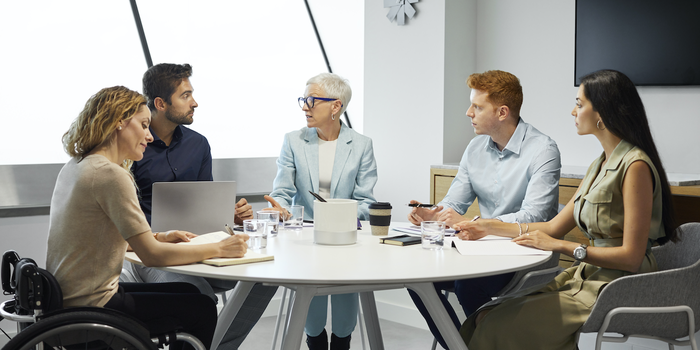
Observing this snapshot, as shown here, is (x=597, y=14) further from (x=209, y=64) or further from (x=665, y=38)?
(x=209, y=64)

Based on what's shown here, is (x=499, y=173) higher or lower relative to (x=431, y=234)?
higher

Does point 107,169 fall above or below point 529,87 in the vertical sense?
below

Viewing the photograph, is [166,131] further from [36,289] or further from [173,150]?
[36,289]

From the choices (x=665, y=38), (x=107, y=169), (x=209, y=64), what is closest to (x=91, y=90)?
(x=209, y=64)

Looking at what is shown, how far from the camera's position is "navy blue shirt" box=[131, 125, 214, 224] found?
273cm

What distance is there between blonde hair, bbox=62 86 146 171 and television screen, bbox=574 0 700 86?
2.63m

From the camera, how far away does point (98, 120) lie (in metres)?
1.79

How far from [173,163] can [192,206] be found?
755 millimetres

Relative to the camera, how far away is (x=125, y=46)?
151 inches

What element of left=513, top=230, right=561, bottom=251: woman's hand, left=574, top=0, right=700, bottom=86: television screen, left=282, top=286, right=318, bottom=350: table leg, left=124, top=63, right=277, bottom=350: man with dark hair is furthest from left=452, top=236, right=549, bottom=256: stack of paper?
left=574, top=0, right=700, bottom=86: television screen

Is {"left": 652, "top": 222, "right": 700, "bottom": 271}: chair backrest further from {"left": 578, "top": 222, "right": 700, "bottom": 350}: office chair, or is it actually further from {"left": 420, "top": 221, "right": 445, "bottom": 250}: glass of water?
{"left": 420, "top": 221, "right": 445, "bottom": 250}: glass of water

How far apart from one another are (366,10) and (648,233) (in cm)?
290

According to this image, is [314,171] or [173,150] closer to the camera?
[173,150]

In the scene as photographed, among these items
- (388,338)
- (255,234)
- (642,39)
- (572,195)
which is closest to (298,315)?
(255,234)
